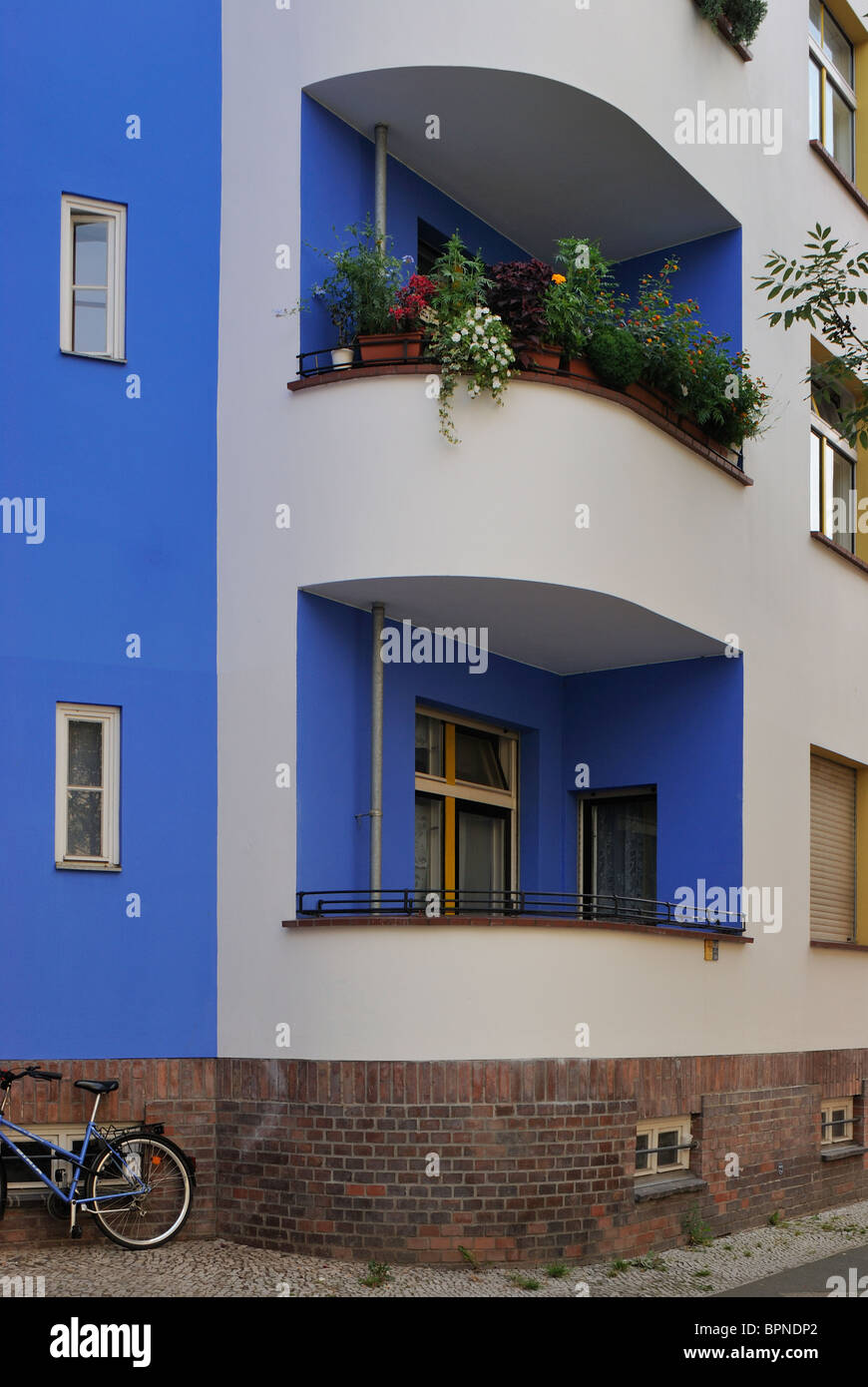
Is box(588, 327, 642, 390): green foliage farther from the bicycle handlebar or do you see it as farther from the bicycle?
the bicycle handlebar

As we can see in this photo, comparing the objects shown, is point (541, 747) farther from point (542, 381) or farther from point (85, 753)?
point (85, 753)

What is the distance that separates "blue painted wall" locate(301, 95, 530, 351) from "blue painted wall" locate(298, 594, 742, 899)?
2255 mm

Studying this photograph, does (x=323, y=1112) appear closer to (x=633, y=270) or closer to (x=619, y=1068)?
(x=619, y=1068)

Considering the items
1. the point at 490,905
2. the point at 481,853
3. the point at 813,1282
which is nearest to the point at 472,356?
the point at 490,905

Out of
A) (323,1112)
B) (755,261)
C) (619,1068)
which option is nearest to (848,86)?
(755,261)

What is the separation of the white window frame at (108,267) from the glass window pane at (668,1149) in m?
6.71

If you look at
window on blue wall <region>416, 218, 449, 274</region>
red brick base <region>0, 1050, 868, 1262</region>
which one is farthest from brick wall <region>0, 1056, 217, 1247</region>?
window on blue wall <region>416, 218, 449, 274</region>

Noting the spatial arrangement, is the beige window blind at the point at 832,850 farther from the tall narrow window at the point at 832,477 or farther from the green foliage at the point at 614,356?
the green foliage at the point at 614,356

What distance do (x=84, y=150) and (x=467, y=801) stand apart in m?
5.68

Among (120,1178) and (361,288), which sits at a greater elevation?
(361,288)

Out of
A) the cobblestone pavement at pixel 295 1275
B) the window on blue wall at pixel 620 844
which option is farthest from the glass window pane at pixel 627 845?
the cobblestone pavement at pixel 295 1275

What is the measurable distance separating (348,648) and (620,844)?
3.91 meters

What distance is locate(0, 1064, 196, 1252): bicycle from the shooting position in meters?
9.66

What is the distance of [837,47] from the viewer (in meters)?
17.4
